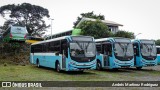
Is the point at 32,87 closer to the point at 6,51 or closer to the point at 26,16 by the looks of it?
the point at 6,51

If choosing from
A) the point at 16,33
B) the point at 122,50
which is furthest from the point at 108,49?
the point at 16,33

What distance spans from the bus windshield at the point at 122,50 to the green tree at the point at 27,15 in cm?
4534

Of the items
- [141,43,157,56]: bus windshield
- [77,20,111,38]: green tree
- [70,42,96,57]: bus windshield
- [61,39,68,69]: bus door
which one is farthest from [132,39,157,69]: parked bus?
[77,20,111,38]: green tree

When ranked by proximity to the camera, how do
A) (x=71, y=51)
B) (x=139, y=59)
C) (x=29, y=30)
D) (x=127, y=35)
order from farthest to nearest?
(x=29, y=30) < (x=127, y=35) < (x=139, y=59) < (x=71, y=51)

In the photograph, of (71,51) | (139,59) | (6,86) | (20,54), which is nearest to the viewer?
(6,86)

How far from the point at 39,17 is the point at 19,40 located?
30.6 meters

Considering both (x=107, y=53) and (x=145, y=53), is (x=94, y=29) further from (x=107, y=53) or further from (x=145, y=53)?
(x=107, y=53)

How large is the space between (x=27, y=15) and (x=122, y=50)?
4703cm

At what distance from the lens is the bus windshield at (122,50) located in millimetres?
22141

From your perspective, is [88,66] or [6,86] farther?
[88,66]

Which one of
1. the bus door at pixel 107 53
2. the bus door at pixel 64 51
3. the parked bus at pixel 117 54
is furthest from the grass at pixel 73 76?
the bus door at pixel 107 53

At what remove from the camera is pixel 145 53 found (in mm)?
24391

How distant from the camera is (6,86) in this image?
1228 cm

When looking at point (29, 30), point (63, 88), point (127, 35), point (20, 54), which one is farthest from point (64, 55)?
point (29, 30)
